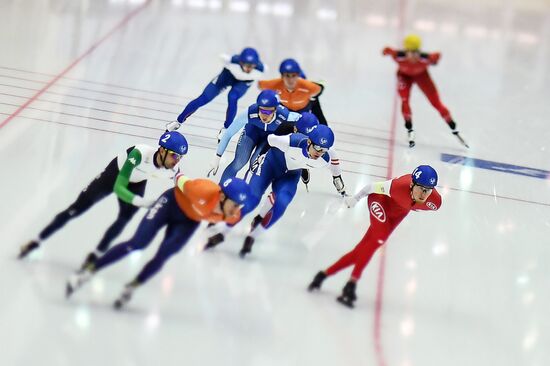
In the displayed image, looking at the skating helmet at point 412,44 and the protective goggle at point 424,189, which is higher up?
the skating helmet at point 412,44

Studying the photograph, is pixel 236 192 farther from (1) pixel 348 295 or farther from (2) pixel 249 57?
(2) pixel 249 57

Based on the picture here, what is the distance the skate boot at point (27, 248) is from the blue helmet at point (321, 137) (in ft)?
6.69

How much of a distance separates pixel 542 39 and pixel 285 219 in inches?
342

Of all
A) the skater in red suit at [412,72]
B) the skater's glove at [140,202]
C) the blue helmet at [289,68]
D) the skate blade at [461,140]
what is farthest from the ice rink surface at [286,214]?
the blue helmet at [289,68]

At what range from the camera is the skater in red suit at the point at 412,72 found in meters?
8.46

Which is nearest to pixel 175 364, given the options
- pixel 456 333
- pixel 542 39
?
pixel 456 333

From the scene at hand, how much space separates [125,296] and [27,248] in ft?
2.77

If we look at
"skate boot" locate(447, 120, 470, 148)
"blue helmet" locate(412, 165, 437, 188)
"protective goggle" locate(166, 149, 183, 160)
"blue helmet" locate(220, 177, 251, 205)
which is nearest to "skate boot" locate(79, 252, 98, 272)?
"protective goggle" locate(166, 149, 183, 160)

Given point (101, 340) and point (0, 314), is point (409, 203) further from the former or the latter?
point (0, 314)

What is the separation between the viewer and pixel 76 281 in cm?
500

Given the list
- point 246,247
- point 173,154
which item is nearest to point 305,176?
point 246,247

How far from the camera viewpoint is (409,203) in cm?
554

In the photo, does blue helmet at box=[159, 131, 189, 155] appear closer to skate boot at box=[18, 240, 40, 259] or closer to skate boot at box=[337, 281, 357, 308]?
skate boot at box=[18, 240, 40, 259]

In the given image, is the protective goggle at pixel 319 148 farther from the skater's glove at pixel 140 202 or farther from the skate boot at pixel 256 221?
the skater's glove at pixel 140 202
